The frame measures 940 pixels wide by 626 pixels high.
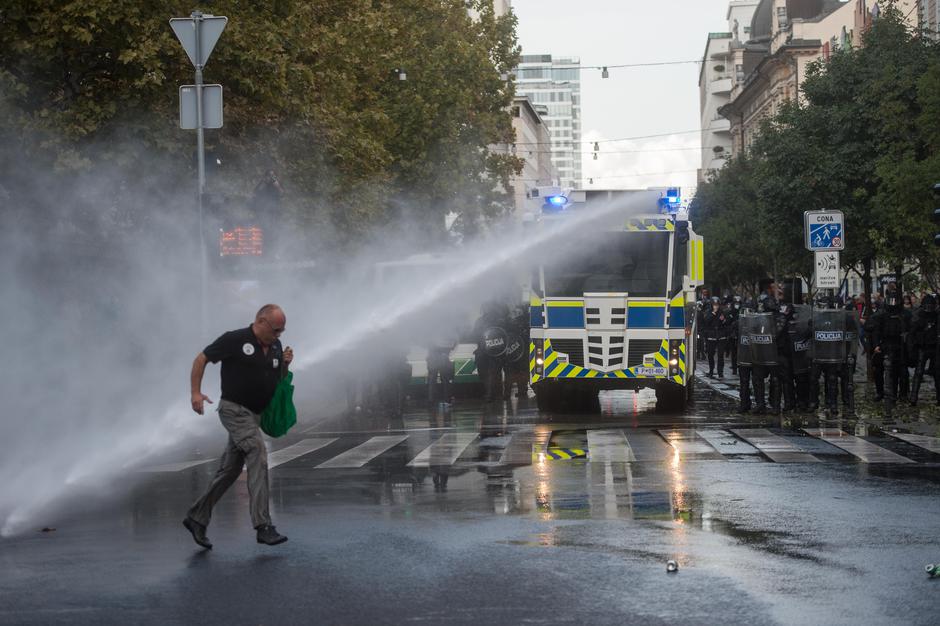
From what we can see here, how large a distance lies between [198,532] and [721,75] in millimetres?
143127

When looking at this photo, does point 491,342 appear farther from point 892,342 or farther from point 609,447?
point 609,447

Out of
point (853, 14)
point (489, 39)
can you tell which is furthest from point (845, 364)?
point (853, 14)

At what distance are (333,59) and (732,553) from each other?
23727 mm

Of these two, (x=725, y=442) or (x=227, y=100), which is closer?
(x=725, y=442)

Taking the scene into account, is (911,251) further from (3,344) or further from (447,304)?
(3,344)

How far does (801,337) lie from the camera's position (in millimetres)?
22109

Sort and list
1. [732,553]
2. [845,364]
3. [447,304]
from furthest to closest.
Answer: [447,304], [845,364], [732,553]

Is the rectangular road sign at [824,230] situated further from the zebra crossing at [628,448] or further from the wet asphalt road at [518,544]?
the wet asphalt road at [518,544]

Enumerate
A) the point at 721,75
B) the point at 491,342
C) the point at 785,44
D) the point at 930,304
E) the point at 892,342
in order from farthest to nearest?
the point at 721,75, the point at 785,44, the point at 491,342, the point at 892,342, the point at 930,304

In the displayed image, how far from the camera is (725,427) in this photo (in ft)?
66.1

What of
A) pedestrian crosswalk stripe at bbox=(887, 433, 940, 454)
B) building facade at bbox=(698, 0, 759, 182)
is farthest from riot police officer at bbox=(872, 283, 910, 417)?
building facade at bbox=(698, 0, 759, 182)

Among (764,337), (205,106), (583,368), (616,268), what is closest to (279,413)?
(583,368)

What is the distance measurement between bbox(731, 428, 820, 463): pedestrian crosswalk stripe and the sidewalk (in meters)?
1.82

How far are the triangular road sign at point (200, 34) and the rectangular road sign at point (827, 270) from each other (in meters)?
10.3
